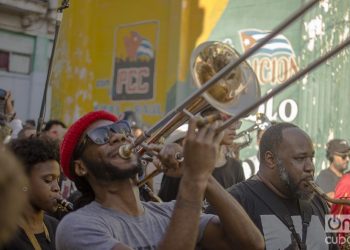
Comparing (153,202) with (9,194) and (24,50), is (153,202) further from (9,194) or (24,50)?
(24,50)

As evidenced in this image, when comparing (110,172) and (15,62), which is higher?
(15,62)


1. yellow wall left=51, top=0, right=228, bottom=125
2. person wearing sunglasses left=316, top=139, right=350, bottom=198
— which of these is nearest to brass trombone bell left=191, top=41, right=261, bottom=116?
person wearing sunglasses left=316, top=139, right=350, bottom=198

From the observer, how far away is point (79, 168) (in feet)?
10.4

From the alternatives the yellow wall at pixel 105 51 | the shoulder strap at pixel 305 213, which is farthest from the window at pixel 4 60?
the shoulder strap at pixel 305 213

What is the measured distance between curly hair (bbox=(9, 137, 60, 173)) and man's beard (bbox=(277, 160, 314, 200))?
4.30 ft

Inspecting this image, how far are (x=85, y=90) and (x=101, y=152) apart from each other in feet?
32.8

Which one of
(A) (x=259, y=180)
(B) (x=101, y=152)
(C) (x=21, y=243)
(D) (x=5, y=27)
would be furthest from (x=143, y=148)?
(D) (x=5, y=27)

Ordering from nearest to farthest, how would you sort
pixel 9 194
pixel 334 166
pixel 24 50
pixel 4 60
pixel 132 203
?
pixel 9 194
pixel 132 203
pixel 334 166
pixel 4 60
pixel 24 50

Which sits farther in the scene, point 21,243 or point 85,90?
point 85,90

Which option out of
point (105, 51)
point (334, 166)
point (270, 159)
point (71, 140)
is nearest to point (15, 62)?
point (105, 51)

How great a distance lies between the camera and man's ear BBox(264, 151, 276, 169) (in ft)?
13.4

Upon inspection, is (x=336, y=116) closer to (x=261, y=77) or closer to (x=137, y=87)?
(x=261, y=77)

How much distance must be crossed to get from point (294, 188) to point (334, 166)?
4677mm

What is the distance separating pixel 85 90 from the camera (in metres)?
13.0
